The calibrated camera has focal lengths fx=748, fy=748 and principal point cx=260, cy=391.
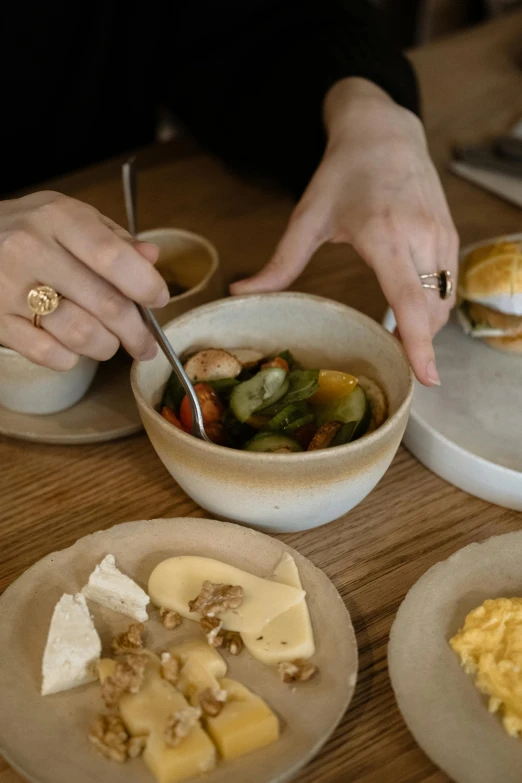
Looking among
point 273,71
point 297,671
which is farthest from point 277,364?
point 273,71

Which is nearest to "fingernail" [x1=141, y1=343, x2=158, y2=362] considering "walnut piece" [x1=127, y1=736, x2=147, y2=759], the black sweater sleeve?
"walnut piece" [x1=127, y1=736, x2=147, y2=759]

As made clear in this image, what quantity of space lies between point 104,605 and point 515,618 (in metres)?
0.50

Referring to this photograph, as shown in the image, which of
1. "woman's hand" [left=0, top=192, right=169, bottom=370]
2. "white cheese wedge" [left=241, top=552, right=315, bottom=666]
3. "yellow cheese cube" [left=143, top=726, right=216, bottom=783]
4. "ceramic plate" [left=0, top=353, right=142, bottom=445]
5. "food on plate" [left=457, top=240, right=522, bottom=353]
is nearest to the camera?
"yellow cheese cube" [left=143, top=726, right=216, bottom=783]

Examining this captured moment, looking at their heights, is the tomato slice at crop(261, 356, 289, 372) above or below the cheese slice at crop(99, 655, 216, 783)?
above

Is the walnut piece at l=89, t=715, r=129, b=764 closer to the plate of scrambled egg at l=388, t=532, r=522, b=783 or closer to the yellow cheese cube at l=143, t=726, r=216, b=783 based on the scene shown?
the yellow cheese cube at l=143, t=726, r=216, b=783

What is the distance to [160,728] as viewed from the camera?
0.78 metres

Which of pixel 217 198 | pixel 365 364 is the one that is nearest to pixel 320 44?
pixel 217 198

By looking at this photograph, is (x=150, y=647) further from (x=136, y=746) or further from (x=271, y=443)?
(x=271, y=443)

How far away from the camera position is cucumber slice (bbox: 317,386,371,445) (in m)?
1.09

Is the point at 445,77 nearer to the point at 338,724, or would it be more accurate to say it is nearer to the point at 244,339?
the point at 244,339

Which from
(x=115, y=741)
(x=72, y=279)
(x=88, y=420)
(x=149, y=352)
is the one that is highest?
(x=72, y=279)

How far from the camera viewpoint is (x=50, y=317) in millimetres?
1082

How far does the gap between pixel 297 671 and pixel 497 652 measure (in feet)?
0.77

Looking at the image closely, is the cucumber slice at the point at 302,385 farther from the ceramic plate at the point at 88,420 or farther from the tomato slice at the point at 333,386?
the ceramic plate at the point at 88,420
